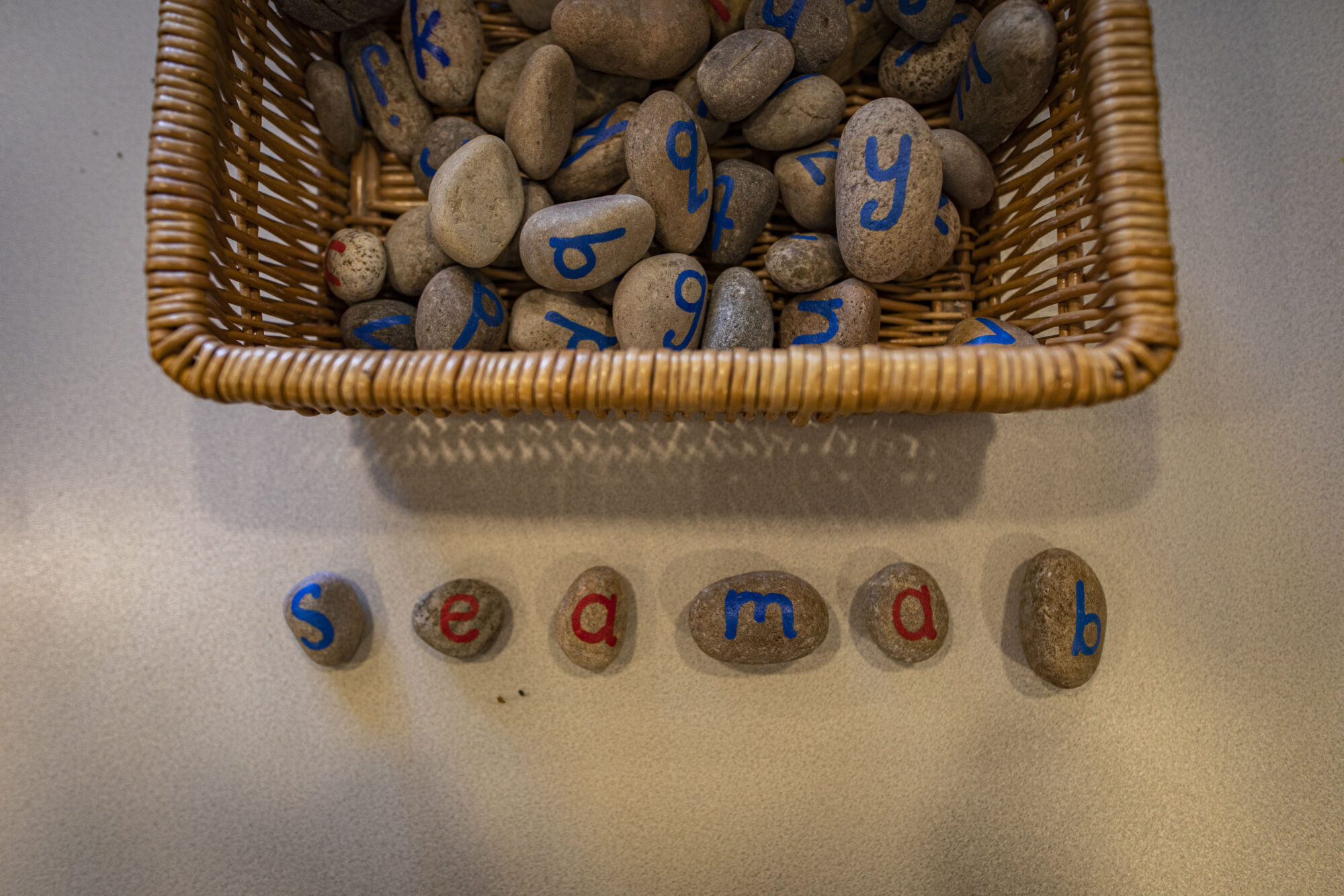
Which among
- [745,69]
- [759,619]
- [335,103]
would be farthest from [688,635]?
[335,103]

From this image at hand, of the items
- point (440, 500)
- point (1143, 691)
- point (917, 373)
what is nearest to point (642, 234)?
point (917, 373)

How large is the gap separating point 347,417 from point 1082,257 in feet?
2.56

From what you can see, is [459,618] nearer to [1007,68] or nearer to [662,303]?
[662,303]

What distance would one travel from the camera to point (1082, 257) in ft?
1.85

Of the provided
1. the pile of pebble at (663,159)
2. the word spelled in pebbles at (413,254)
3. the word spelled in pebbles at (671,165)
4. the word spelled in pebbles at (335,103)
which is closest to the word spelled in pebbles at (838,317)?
the pile of pebble at (663,159)

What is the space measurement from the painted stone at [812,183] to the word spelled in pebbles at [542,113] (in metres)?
0.22

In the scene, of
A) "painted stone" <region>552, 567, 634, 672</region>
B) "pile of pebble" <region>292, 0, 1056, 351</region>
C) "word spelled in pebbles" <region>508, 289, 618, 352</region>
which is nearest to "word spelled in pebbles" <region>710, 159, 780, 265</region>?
"pile of pebble" <region>292, 0, 1056, 351</region>

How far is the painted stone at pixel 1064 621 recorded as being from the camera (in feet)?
2.28

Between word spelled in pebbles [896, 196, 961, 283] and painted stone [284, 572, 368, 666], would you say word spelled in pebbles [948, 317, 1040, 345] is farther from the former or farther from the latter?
painted stone [284, 572, 368, 666]

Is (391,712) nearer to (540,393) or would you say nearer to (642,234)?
(540,393)

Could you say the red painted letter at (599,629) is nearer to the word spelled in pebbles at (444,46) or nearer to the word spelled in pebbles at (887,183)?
the word spelled in pebbles at (887,183)

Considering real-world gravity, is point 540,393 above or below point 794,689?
above

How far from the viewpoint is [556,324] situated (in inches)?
26.0

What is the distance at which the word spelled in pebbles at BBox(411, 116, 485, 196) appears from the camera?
0.70 meters
